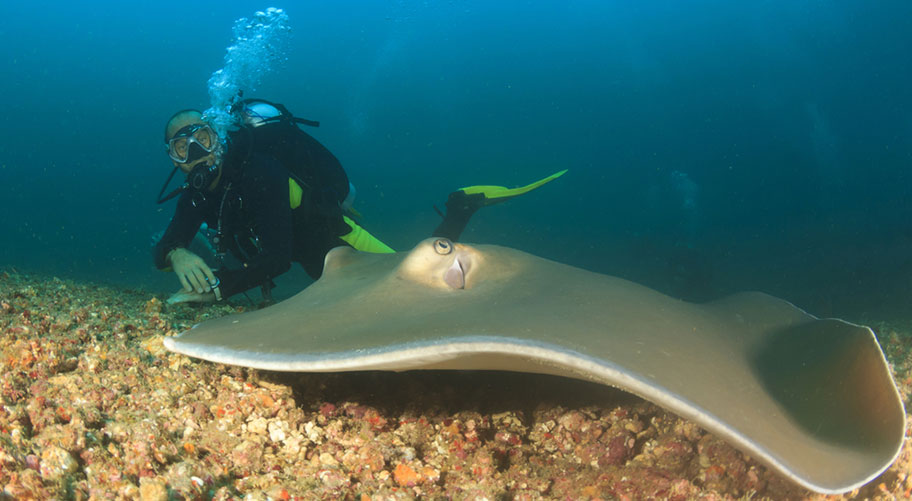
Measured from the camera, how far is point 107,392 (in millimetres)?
1807

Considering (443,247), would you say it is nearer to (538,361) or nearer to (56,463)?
(538,361)

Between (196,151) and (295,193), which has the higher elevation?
(196,151)

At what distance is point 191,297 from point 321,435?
228cm

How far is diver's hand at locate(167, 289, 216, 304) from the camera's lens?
3.40 m

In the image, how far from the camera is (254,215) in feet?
13.8

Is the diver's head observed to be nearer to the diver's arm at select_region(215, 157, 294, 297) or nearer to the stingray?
the diver's arm at select_region(215, 157, 294, 297)

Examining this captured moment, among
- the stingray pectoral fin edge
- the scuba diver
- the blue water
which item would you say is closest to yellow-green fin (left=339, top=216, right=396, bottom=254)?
the scuba diver

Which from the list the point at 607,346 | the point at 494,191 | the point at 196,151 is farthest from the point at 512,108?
the point at 607,346

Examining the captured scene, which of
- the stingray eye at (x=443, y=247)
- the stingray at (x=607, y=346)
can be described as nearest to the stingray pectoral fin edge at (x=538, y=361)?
the stingray at (x=607, y=346)

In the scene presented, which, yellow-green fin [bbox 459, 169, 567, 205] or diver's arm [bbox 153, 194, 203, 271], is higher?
diver's arm [bbox 153, 194, 203, 271]

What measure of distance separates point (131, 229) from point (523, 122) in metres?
66.6

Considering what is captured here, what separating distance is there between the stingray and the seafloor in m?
0.30

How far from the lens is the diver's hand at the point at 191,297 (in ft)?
11.1

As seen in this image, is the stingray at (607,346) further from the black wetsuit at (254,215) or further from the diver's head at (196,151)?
the diver's head at (196,151)
